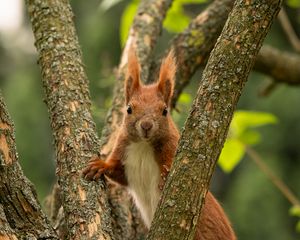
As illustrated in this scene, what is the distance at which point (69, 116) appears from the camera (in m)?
3.38

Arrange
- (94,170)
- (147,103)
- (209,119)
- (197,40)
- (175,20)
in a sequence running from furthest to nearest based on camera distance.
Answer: (175,20) → (197,40) → (147,103) → (94,170) → (209,119)

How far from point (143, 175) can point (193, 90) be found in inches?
286

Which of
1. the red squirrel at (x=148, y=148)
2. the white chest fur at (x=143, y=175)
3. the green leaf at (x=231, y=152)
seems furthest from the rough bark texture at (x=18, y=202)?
the green leaf at (x=231, y=152)

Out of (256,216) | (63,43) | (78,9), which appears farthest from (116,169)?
(78,9)

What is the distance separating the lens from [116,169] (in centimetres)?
390

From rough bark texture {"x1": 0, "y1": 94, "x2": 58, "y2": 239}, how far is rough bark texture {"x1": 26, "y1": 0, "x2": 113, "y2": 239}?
199 millimetres

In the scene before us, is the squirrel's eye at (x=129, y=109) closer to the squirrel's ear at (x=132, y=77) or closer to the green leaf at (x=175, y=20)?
the squirrel's ear at (x=132, y=77)

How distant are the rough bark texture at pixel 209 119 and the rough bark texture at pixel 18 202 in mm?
417

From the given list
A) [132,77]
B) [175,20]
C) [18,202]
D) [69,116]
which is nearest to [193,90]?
[175,20]

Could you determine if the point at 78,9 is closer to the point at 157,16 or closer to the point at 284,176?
the point at 284,176

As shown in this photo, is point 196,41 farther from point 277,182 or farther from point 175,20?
point 277,182

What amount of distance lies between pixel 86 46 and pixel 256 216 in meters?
4.52

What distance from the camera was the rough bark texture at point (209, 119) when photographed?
2.81 m

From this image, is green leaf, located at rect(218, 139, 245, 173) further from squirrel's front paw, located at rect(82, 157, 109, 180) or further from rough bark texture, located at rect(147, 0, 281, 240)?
rough bark texture, located at rect(147, 0, 281, 240)
